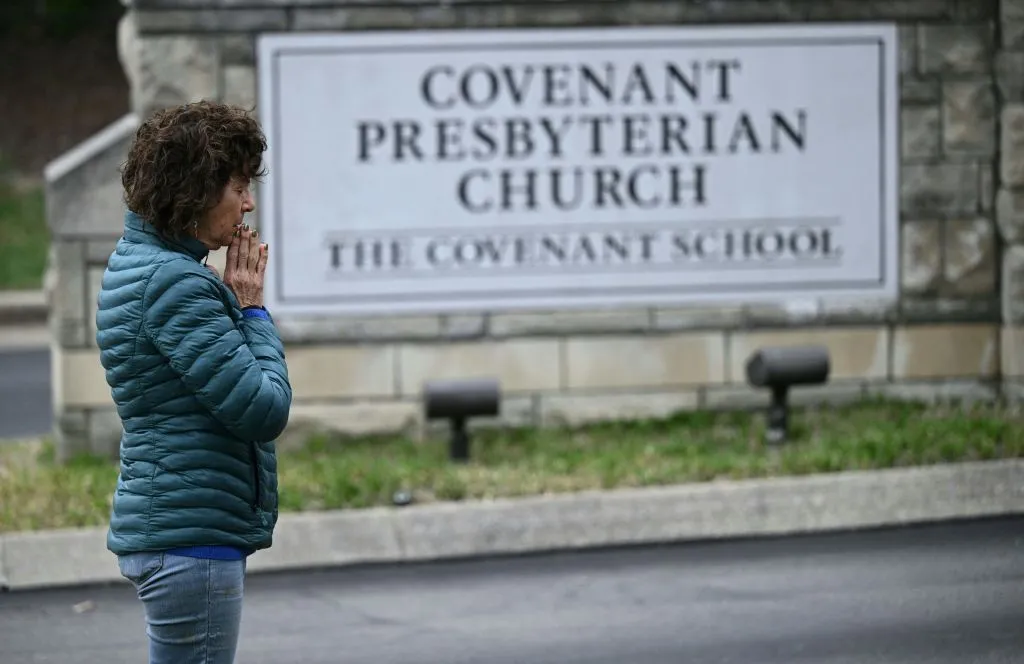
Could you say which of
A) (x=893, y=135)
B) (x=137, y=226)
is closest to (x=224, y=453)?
(x=137, y=226)

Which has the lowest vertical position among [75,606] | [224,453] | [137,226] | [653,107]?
[75,606]

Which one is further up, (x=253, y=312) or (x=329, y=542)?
(x=253, y=312)

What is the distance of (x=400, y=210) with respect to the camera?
9.48 metres

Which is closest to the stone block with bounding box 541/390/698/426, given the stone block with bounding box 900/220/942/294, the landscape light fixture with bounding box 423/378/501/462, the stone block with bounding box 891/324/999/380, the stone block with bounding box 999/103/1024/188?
the landscape light fixture with bounding box 423/378/501/462

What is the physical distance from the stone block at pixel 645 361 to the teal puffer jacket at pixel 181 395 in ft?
18.9

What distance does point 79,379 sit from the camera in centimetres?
922

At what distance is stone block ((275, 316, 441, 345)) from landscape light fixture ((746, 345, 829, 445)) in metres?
1.71

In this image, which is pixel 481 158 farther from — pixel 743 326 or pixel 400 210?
pixel 743 326

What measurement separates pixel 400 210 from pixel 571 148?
3.14 ft

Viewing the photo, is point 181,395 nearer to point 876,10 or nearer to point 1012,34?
point 876,10

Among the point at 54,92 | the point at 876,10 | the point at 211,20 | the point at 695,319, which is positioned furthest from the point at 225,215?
the point at 54,92

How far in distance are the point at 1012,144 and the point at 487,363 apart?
119 inches

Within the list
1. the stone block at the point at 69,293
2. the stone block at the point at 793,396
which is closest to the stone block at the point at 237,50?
the stone block at the point at 69,293

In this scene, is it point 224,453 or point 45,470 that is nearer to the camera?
point 224,453
